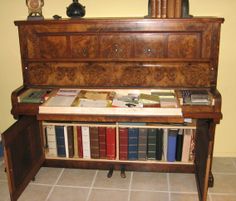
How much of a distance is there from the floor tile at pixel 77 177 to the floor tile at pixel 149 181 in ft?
1.37

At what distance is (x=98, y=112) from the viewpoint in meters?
2.47

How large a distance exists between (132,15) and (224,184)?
5.74 ft

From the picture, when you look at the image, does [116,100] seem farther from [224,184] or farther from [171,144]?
[224,184]

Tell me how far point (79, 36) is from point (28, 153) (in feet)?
3.62

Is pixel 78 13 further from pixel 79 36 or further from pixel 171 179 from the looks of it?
pixel 171 179

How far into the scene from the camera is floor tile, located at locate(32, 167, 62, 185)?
2.98m

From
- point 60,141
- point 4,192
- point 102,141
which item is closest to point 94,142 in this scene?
point 102,141

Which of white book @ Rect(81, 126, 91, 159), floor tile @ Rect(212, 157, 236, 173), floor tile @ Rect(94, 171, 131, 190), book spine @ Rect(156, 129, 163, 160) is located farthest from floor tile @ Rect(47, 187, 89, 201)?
floor tile @ Rect(212, 157, 236, 173)

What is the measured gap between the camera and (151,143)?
9.82ft

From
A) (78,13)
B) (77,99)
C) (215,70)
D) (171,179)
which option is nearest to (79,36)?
(78,13)

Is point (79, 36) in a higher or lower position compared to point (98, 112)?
higher

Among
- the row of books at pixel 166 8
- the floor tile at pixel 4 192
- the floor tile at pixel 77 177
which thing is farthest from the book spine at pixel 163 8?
the floor tile at pixel 4 192

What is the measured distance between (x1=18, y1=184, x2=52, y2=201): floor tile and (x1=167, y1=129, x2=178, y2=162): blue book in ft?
3.76

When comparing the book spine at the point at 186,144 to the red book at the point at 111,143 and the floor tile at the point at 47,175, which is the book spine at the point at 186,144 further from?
the floor tile at the point at 47,175
